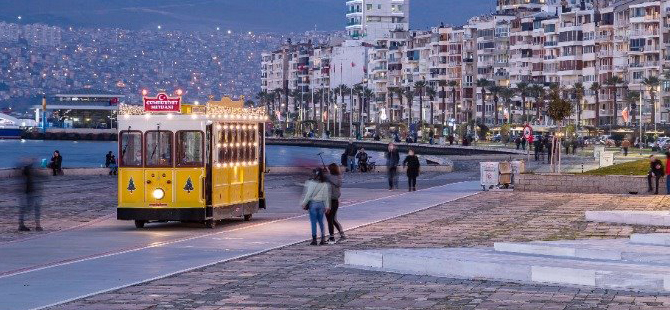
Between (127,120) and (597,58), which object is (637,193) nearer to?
(127,120)

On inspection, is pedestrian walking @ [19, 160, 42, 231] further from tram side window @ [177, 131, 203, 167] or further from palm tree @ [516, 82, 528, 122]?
palm tree @ [516, 82, 528, 122]

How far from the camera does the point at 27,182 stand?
103 ft

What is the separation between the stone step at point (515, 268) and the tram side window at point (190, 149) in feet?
28.2

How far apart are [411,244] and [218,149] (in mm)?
6174

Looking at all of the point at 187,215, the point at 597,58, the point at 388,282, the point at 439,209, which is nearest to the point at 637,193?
the point at 439,209

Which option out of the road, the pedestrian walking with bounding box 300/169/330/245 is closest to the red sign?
the road

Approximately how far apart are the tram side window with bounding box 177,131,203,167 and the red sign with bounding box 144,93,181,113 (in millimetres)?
500

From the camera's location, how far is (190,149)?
30531mm

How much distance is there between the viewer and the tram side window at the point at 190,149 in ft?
100

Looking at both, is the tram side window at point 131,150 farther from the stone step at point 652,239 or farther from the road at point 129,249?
the stone step at point 652,239

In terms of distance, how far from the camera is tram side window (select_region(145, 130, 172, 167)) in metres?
30.6

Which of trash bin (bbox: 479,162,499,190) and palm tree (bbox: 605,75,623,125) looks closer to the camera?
trash bin (bbox: 479,162,499,190)

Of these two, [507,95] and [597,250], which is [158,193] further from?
[507,95]

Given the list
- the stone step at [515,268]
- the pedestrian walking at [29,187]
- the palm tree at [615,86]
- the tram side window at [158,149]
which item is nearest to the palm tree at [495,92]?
the palm tree at [615,86]
